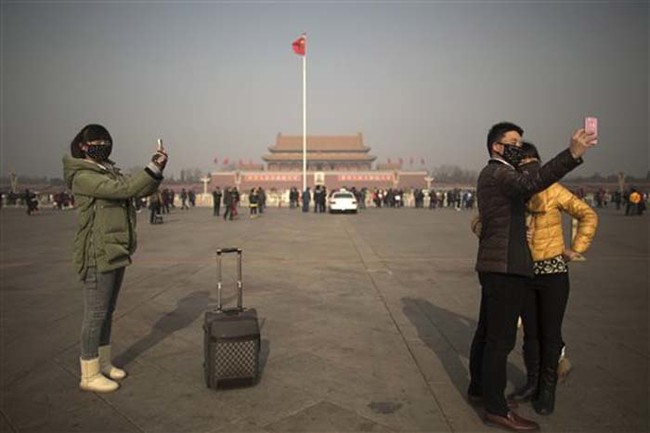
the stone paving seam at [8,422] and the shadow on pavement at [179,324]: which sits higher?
the shadow on pavement at [179,324]

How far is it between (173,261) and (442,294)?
5321 mm

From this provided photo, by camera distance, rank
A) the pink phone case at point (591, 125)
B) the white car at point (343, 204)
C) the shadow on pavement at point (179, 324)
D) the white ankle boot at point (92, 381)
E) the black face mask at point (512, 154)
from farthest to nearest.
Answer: the white car at point (343, 204)
the shadow on pavement at point (179, 324)
the white ankle boot at point (92, 381)
the black face mask at point (512, 154)
the pink phone case at point (591, 125)

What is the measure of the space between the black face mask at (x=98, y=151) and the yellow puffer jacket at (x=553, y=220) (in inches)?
113

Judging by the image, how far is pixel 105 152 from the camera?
3.37 metres

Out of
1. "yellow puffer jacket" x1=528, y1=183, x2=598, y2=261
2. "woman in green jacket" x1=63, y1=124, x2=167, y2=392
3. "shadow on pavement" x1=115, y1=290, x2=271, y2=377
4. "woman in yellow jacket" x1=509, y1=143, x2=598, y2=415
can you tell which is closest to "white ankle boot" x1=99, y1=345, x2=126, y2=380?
"woman in green jacket" x1=63, y1=124, x2=167, y2=392

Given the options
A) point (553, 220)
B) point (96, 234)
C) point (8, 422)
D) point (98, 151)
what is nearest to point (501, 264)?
point (553, 220)

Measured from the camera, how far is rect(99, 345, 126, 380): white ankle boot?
3.58m

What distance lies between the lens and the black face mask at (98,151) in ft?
10.9

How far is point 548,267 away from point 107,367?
317cm

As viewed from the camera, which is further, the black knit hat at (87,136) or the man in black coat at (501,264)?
the black knit hat at (87,136)

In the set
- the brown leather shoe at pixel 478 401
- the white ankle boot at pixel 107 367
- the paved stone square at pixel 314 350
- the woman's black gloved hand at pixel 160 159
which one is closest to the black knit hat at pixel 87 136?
the woman's black gloved hand at pixel 160 159

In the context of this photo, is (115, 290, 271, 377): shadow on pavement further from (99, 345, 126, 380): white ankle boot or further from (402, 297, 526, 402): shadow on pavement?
(402, 297, 526, 402): shadow on pavement

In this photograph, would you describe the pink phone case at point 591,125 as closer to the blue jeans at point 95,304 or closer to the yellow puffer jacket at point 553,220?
the yellow puffer jacket at point 553,220

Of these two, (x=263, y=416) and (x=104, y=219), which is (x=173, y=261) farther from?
(x=263, y=416)
